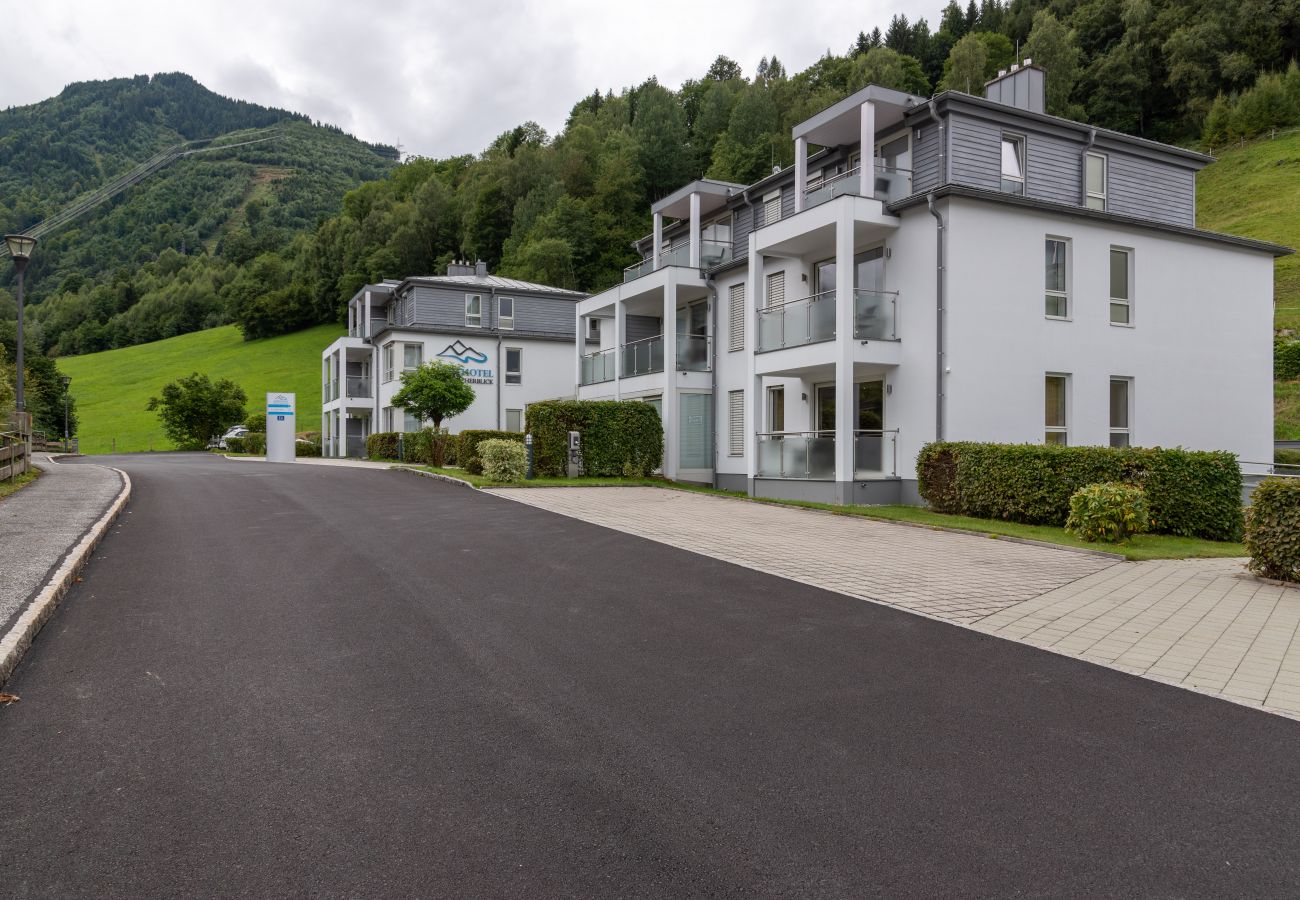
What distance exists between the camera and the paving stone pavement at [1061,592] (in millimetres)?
6000

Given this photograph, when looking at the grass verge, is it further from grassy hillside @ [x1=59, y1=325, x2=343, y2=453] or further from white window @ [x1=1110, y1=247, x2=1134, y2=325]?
grassy hillside @ [x1=59, y1=325, x2=343, y2=453]

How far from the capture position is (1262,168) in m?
55.9

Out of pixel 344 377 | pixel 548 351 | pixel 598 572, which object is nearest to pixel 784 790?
pixel 598 572

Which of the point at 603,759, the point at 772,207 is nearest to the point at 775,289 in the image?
the point at 772,207

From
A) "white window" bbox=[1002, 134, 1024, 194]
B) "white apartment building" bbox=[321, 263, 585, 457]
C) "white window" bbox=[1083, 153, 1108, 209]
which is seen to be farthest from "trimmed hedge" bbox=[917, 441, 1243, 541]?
"white apartment building" bbox=[321, 263, 585, 457]

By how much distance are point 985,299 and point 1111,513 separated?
728 cm

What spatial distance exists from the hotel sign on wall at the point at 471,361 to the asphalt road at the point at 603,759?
34.2 metres

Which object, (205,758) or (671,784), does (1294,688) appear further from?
(205,758)

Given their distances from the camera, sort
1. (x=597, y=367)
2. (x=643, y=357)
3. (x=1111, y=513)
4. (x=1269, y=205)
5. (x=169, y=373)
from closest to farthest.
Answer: (x=1111, y=513)
(x=643, y=357)
(x=597, y=367)
(x=1269, y=205)
(x=169, y=373)

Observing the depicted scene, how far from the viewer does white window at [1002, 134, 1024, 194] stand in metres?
19.5

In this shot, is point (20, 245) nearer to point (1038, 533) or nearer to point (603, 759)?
point (1038, 533)

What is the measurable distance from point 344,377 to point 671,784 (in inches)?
1798

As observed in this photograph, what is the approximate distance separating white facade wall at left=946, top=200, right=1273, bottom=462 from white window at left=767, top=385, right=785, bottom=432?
597 cm

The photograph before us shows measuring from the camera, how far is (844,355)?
18.0 meters
